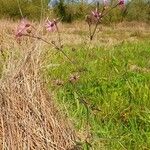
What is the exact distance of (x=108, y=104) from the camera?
5.09m

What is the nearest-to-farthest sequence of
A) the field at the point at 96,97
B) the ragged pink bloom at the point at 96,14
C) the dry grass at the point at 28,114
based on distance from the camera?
1. the dry grass at the point at 28,114
2. the field at the point at 96,97
3. the ragged pink bloom at the point at 96,14

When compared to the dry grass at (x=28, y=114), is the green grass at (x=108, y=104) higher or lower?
lower

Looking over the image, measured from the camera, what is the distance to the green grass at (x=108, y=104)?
3992 mm

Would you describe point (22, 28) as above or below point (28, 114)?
above

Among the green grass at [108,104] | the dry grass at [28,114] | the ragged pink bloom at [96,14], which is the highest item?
the ragged pink bloom at [96,14]

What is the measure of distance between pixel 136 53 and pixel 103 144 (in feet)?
21.9

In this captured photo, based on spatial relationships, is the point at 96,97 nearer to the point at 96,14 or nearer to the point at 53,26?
the point at 96,14

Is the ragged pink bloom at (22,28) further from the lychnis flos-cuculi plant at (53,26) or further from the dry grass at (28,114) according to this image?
the dry grass at (28,114)

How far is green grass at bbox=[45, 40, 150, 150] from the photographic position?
157 inches

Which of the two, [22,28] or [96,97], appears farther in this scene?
[96,97]

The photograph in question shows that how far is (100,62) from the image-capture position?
318 inches

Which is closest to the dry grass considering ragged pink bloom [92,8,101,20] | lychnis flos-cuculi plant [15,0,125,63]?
lychnis flos-cuculi plant [15,0,125,63]

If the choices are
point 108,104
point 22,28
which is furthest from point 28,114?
point 108,104

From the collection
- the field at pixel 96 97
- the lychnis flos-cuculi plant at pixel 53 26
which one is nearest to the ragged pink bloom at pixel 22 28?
the lychnis flos-cuculi plant at pixel 53 26
